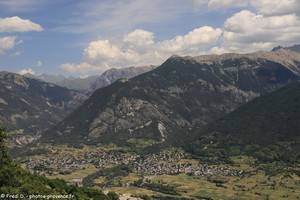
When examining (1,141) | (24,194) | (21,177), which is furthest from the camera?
(1,141)

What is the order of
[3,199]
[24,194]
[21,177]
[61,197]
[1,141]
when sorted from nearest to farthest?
[3,199] → [24,194] → [61,197] → [21,177] → [1,141]

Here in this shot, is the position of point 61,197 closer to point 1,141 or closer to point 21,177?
point 21,177

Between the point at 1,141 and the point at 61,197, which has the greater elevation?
the point at 1,141

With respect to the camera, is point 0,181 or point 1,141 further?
point 1,141

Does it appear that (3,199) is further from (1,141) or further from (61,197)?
(1,141)

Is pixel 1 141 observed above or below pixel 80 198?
above

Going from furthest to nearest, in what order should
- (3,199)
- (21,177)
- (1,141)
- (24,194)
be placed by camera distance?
(1,141), (21,177), (24,194), (3,199)

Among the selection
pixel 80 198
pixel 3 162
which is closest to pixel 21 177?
pixel 3 162

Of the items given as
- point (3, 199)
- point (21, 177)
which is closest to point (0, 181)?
point (21, 177)

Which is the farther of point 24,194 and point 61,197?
point 61,197
